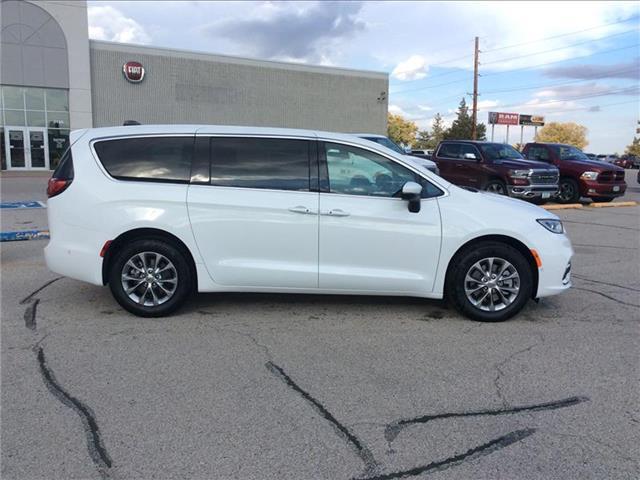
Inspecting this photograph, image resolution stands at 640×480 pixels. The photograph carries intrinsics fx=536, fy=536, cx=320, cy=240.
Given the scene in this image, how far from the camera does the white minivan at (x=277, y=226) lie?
5035mm

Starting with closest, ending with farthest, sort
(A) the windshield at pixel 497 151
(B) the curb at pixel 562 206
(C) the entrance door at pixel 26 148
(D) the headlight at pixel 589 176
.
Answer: (A) the windshield at pixel 497 151 → (B) the curb at pixel 562 206 → (D) the headlight at pixel 589 176 → (C) the entrance door at pixel 26 148

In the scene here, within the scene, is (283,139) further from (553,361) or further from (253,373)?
(553,361)

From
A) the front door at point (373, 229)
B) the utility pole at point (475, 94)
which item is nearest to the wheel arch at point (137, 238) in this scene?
the front door at point (373, 229)

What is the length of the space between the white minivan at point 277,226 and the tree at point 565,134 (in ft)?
414

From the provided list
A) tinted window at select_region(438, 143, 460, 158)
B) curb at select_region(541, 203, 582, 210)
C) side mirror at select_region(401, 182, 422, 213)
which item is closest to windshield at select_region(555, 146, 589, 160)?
curb at select_region(541, 203, 582, 210)

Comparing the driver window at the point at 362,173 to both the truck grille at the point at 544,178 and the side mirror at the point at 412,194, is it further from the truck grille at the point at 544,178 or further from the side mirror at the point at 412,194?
the truck grille at the point at 544,178

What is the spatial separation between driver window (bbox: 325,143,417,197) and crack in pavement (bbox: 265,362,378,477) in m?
1.89

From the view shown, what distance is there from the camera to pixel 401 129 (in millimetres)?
116500

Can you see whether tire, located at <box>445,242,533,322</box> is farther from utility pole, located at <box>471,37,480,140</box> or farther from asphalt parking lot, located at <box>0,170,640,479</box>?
utility pole, located at <box>471,37,480,140</box>

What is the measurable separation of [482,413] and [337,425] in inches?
38.0

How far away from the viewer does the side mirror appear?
497cm

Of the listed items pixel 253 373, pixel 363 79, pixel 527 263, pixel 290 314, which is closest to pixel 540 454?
pixel 253 373

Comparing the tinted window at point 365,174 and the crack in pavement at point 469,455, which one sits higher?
the tinted window at point 365,174

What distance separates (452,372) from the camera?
161 inches
